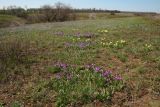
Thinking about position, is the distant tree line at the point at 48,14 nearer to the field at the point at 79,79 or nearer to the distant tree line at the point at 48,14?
the distant tree line at the point at 48,14

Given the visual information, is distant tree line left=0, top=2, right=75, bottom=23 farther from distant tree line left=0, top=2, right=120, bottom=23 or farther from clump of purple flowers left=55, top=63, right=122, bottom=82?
clump of purple flowers left=55, top=63, right=122, bottom=82

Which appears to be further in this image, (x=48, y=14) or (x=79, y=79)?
(x=48, y=14)

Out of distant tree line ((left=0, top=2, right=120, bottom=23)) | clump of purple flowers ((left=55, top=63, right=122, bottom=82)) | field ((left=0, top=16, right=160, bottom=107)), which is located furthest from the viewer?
distant tree line ((left=0, top=2, right=120, bottom=23))

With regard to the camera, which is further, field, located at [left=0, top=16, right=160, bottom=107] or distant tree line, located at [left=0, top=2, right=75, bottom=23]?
distant tree line, located at [left=0, top=2, right=75, bottom=23]

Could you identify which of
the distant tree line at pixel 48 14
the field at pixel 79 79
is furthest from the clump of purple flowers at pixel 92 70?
the distant tree line at pixel 48 14

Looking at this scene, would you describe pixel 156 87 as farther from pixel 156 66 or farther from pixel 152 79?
pixel 156 66

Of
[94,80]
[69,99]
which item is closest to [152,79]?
[94,80]

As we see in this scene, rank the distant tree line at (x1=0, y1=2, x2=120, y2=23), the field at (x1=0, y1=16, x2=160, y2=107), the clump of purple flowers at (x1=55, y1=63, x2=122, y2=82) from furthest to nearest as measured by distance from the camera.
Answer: the distant tree line at (x1=0, y1=2, x2=120, y2=23) → the clump of purple flowers at (x1=55, y1=63, x2=122, y2=82) → the field at (x1=0, y1=16, x2=160, y2=107)

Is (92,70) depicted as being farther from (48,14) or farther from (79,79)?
(48,14)

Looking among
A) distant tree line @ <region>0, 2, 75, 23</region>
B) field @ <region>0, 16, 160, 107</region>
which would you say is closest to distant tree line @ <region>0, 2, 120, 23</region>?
distant tree line @ <region>0, 2, 75, 23</region>

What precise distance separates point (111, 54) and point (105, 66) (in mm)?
2887

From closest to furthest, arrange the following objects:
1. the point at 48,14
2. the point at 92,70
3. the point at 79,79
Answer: the point at 79,79 < the point at 92,70 < the point at 48,14

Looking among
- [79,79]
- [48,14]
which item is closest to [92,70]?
[79,79]

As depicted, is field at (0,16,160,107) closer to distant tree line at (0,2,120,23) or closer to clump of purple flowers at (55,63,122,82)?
clump of purple flowers at (55,63,122,82)
